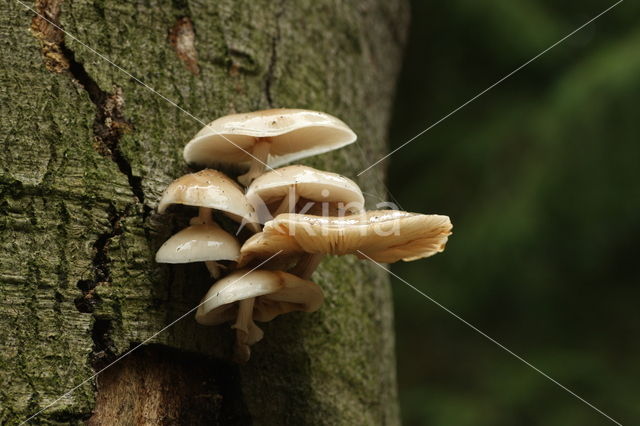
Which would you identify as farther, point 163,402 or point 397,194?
point 397,194

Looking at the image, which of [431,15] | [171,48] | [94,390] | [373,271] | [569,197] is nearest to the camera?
[94,390]

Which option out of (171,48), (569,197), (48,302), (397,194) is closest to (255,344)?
(48,302)

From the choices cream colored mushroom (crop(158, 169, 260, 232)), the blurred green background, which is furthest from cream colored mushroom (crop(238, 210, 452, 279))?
the blurred green background

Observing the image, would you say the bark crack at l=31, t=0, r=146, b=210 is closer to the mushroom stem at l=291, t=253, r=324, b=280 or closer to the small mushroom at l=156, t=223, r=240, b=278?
the small mushroom at l=156, t=223, r=240, b=278

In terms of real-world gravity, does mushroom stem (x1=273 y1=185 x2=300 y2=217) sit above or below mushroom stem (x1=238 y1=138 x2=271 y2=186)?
below

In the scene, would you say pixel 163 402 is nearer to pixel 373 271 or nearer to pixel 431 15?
pixel 373 271

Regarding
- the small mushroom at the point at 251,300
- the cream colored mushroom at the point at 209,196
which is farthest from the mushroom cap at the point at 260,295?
the cream colored mushroom at the point at 209,196

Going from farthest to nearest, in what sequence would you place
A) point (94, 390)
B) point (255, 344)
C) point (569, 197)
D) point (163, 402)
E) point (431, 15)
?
point (431, 15)
point (569, 197)
point (255, 344)
point (163, 402)
point (94, 390)
